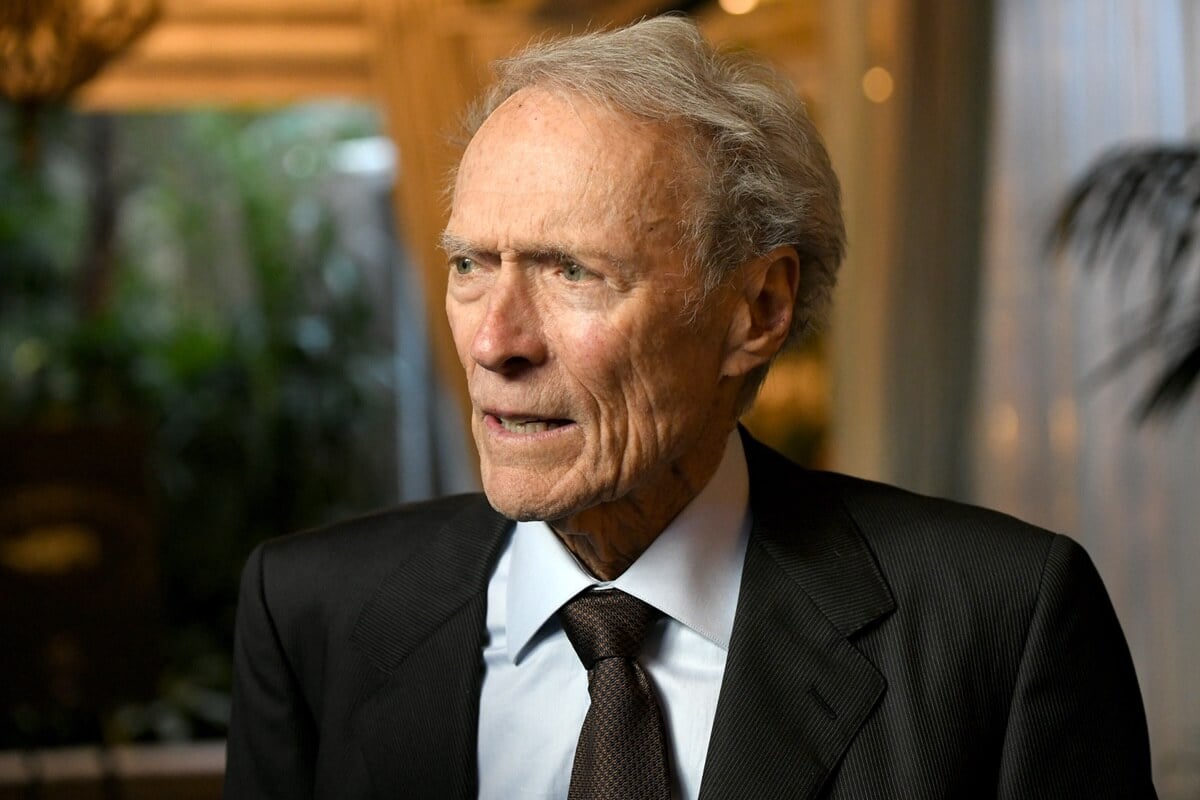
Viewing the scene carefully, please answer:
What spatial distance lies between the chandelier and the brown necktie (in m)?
4.09

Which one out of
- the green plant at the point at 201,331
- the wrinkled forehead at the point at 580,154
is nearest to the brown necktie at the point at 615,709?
the wrinkled forehead at the point at 580,154

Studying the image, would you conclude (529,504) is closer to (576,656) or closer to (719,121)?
(576,656)

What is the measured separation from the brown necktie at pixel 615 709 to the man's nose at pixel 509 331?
271mm

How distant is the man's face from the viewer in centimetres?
123

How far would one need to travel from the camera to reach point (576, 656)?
1.38 metres

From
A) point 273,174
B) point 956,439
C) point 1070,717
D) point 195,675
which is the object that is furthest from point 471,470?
point 1070,717

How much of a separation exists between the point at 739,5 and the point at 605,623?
4.63m

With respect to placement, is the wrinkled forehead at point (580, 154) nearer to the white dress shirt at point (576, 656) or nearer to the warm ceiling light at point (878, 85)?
the white dress shirt at point (576, 656)

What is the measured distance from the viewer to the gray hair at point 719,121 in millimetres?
1280

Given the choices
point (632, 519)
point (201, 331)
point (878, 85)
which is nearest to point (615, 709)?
point (632, 519)

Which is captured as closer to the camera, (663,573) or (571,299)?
(571,299)

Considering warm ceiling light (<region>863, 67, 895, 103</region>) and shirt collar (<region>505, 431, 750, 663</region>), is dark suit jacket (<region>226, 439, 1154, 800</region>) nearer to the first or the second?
shirt collar (<region>505, 431, 750, 663</region>)

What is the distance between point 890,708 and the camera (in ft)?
4.25

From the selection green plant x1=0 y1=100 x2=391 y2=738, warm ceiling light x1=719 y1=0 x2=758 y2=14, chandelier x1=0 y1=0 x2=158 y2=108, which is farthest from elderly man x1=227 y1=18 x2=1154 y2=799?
green plant x1=0 y1=100 x2=391 y2=738
